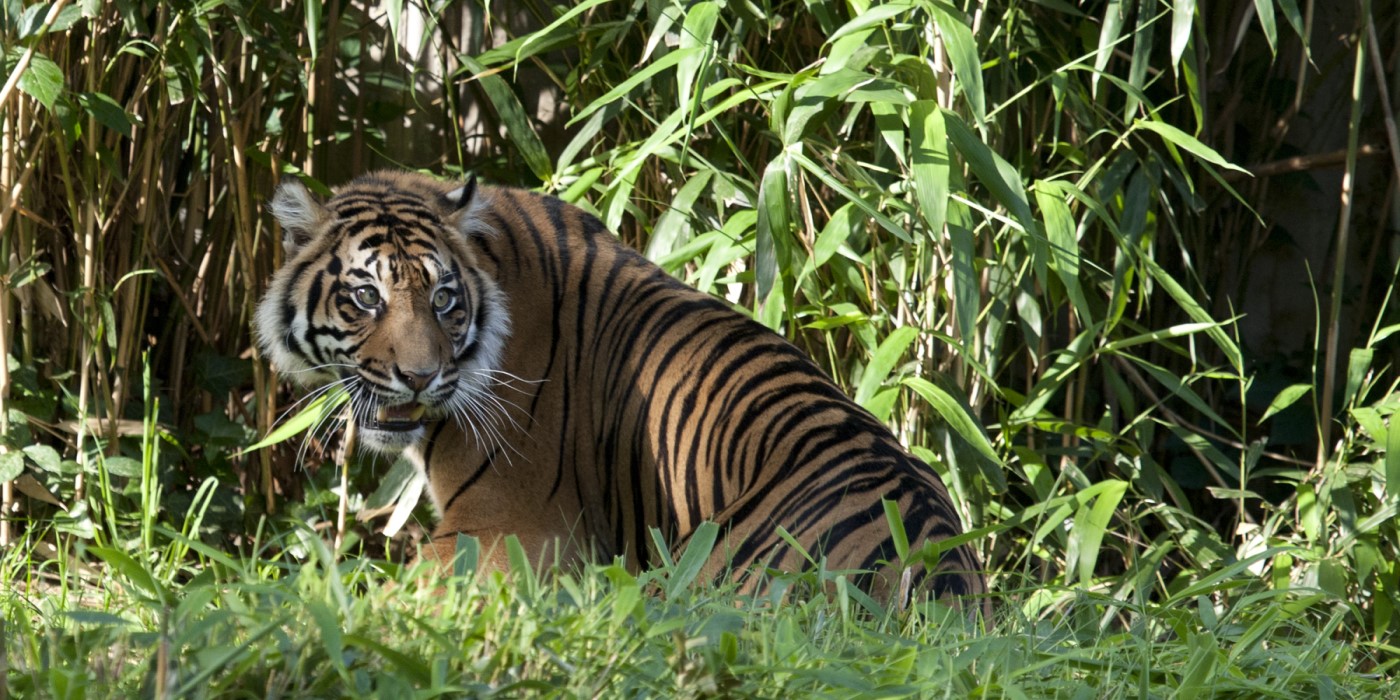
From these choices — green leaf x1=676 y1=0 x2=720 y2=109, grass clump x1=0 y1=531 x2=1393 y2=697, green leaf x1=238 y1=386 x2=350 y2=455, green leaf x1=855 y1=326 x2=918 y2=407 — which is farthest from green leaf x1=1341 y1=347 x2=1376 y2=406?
green leaf x1=238 y1=386 x2=350 y2=455

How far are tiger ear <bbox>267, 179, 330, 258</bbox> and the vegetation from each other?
0.47 meters

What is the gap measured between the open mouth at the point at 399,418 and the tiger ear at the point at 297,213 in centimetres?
38

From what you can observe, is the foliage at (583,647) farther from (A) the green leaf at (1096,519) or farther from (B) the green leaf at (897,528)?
(A) the green leaf at (1096,519)

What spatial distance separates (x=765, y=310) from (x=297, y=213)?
3.16 ft

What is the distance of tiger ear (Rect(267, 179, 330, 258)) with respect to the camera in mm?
2773

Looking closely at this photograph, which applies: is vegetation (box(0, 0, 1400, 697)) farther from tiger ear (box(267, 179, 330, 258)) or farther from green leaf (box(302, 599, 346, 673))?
tiger ear (box(267, 179, 330, 258))

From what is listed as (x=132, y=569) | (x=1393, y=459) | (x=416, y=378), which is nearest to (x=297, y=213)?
(x=416, y=378)

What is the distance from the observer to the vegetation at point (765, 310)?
1.63 m

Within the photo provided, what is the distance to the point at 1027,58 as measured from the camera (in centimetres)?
351

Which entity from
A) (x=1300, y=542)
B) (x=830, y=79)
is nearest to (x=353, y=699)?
(x=830, y=79)

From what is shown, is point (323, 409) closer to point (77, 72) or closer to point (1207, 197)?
point (77, 72)

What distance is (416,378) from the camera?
269 centimetres

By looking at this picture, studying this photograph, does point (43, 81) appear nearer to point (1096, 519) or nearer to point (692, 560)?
point (692, 560)

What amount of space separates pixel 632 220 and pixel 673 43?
2.16ft
